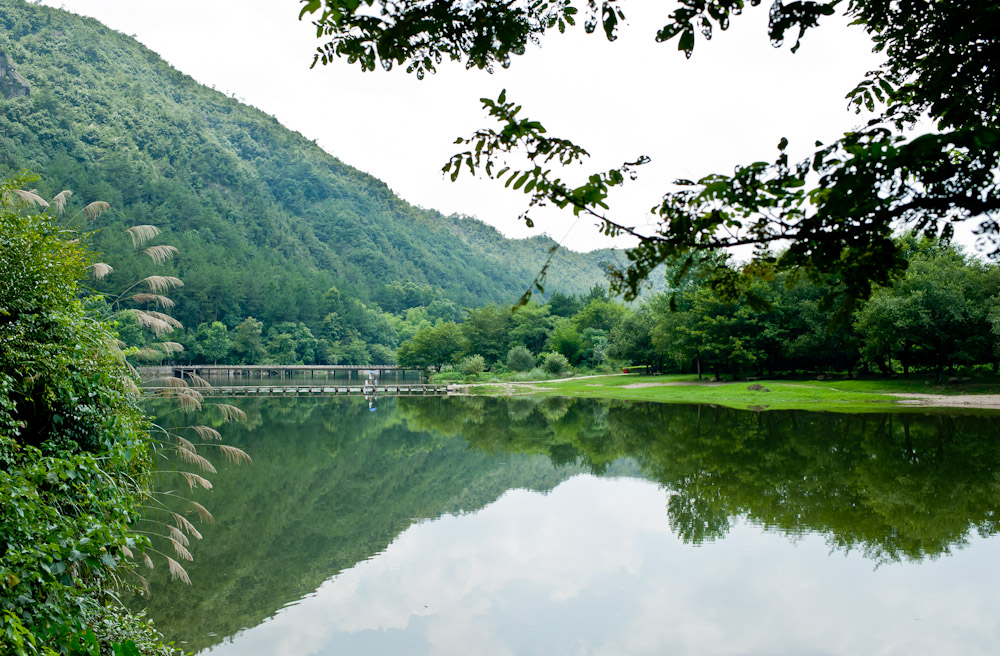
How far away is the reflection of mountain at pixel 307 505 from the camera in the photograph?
8.80m


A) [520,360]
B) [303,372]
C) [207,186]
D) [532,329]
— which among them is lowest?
[303,372]

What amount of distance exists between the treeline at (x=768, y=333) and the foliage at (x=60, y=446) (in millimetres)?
4624

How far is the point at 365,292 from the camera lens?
423 feet

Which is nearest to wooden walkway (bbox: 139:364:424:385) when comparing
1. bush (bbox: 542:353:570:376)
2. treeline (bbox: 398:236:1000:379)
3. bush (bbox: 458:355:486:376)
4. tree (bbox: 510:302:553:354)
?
treeline (bbox: 398:236:1000:379)

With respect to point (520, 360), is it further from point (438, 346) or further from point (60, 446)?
point (60, 446)

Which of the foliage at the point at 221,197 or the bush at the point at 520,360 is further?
the foliage at the point at 221,197

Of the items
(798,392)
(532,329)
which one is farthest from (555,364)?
(798,392)

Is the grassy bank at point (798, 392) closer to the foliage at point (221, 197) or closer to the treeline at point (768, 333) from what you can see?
the treeline at point (768, 333)

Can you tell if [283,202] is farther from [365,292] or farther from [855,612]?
[855,612]

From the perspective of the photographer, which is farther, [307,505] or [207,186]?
[207,186]

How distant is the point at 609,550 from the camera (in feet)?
34.1

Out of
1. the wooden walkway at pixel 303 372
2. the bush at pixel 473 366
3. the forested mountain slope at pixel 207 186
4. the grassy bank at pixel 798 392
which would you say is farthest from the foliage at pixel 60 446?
the forested mountain slope at pixel 207 186

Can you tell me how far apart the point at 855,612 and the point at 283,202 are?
161m

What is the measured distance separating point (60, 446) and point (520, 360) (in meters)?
55.6
